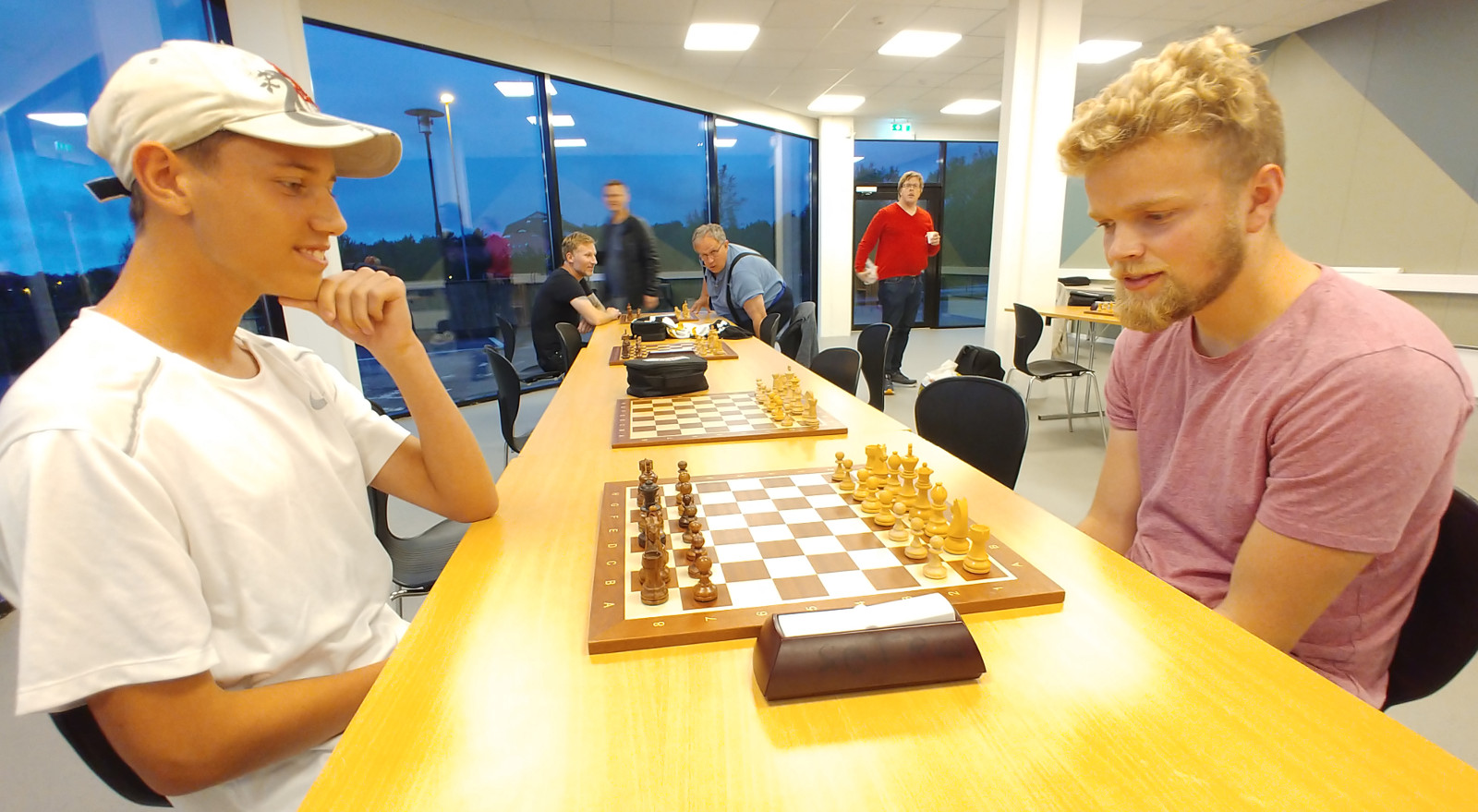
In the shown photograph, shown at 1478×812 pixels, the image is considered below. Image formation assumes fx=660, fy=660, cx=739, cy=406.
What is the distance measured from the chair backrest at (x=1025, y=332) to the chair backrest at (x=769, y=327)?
6.40 ft

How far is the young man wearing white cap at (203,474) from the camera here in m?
0.71

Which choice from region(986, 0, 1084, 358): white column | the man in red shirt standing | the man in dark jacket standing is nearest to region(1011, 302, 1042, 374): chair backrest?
region(986, 0, 1084, 358): white column

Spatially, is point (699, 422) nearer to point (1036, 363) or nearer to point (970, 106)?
point (1036, 363)

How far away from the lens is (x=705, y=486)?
1.41 meters

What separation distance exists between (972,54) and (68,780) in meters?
7.99

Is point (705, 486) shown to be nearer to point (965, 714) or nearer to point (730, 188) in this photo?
point (965, 714)

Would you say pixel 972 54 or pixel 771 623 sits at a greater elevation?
pixel 972 54

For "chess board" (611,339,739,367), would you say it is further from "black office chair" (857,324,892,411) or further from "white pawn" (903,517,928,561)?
"white pawn" (903,517,928,561)

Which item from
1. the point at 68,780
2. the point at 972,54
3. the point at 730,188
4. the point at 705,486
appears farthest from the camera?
the point at 730,188

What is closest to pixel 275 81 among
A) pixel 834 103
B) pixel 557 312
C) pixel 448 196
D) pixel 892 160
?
pixel 557 312

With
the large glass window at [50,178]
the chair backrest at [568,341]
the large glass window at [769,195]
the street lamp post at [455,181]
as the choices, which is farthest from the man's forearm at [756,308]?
the large glass window at [769,195]

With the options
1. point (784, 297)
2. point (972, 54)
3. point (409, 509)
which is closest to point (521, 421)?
point (409, 509)

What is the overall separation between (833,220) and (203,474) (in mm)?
9652

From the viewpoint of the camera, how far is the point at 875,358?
3564 mm
